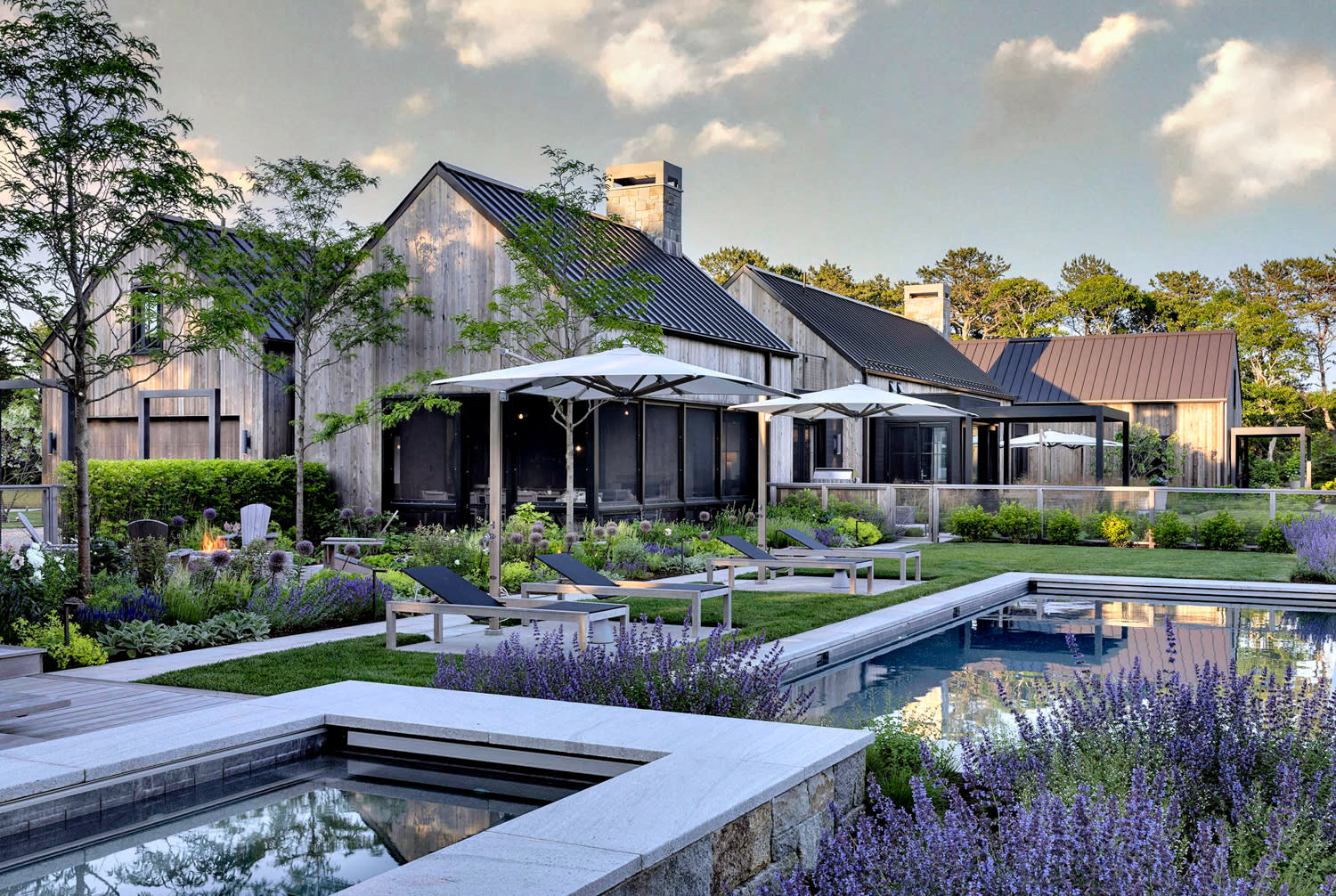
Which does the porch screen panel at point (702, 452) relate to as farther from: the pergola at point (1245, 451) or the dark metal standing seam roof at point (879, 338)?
the pergola at point (1245, 451)

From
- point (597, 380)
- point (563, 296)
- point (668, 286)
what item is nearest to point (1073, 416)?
point (668, 286)

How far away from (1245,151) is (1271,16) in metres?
5.74

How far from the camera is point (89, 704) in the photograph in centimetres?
654

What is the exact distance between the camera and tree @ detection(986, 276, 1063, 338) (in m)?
56.7

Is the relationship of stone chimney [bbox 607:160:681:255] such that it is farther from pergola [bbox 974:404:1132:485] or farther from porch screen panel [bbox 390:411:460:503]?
pergola [bbox 974:404:1132:485]

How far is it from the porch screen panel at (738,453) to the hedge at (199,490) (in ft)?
22.5

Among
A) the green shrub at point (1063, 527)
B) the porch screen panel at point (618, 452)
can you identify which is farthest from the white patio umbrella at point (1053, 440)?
the porch screen panel at point (618, 452)

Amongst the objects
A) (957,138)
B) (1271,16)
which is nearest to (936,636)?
(957,138)

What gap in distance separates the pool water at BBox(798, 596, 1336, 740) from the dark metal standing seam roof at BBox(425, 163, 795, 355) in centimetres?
782

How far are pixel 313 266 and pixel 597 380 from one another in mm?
7423

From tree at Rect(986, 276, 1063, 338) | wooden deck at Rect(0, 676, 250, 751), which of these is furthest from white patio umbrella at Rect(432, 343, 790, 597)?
tree at Rect(986, 276, 1063, 338)

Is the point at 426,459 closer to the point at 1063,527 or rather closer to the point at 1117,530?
the point at 1063,527

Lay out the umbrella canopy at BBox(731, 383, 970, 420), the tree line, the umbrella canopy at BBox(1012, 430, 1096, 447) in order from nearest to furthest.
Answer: the umbrella canopy at BBox(731, 383, 970, 420), the umbrella canopy at BBox(1012, 430, 1096, 447), the tree line

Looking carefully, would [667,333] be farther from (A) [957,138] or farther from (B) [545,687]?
(A) [957,138]
